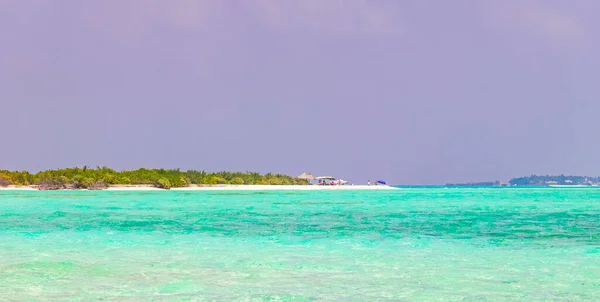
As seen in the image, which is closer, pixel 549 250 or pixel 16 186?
pixel 549 250

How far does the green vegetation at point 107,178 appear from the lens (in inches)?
3875

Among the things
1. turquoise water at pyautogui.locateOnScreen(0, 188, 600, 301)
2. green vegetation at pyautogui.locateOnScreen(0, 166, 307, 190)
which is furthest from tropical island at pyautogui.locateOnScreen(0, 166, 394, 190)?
turquoise water at pyautogui.locateOnScreen(0, 188, 600, 301)

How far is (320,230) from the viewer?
76.9 feet

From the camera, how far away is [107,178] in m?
102

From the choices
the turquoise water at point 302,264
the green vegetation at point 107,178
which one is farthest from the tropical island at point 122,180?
Result: the turquoise water at point 302,264

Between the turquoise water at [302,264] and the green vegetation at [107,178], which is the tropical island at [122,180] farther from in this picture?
the turquoise water at [302,264]

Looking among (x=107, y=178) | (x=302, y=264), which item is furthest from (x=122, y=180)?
(x=302, y=264)

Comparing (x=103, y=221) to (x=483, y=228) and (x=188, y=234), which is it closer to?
(x=188, y=234)

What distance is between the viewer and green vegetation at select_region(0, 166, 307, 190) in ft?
323

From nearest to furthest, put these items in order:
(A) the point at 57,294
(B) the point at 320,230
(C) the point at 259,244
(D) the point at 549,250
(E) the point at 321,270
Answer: (A) the point at 57,294 → (E) the point at 321,270 → (D) the point at 549,250 → (C) the point at 259,244 → (B) the point at 320,230

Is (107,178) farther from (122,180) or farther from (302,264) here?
(302,264)

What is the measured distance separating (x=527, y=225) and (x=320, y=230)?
Result: 8984 mm

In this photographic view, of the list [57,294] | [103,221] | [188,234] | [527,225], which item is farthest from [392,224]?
[57,294]

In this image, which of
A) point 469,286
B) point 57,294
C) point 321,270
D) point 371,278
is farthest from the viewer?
point 321,270
